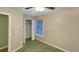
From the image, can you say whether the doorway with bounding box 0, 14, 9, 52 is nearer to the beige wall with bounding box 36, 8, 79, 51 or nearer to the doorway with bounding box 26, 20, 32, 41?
the doorway with bounding box 26, 20, 32, 41

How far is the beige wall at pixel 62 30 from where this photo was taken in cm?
184

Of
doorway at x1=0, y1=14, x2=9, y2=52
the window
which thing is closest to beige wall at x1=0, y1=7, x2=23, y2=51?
doorway at x1=0, y1=14, x2=9, y2=52

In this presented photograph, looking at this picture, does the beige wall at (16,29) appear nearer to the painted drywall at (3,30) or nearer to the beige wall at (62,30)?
the painted drywall at (3,30)

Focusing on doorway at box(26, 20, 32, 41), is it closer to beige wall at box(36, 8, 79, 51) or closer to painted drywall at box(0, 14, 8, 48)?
beige wall at box(36, 8, 79, 51)

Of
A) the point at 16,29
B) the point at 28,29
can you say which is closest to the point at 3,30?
the point at 16,29

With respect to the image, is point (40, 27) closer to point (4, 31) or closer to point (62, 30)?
point (62, 30)

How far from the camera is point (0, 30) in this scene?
1.65 metres

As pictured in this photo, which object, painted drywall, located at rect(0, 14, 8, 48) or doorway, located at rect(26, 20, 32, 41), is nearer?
painted drywall, located at rect(0, 14, 8, 48)

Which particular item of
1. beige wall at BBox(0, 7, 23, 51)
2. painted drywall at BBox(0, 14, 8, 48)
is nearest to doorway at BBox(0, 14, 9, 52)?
painted drywall at BBox(0, 14, 8, 48)

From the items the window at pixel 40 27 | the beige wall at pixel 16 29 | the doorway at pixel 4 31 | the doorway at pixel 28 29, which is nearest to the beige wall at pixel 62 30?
the window at pixel 40 27

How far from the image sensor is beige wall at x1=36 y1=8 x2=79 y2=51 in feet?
6.04
